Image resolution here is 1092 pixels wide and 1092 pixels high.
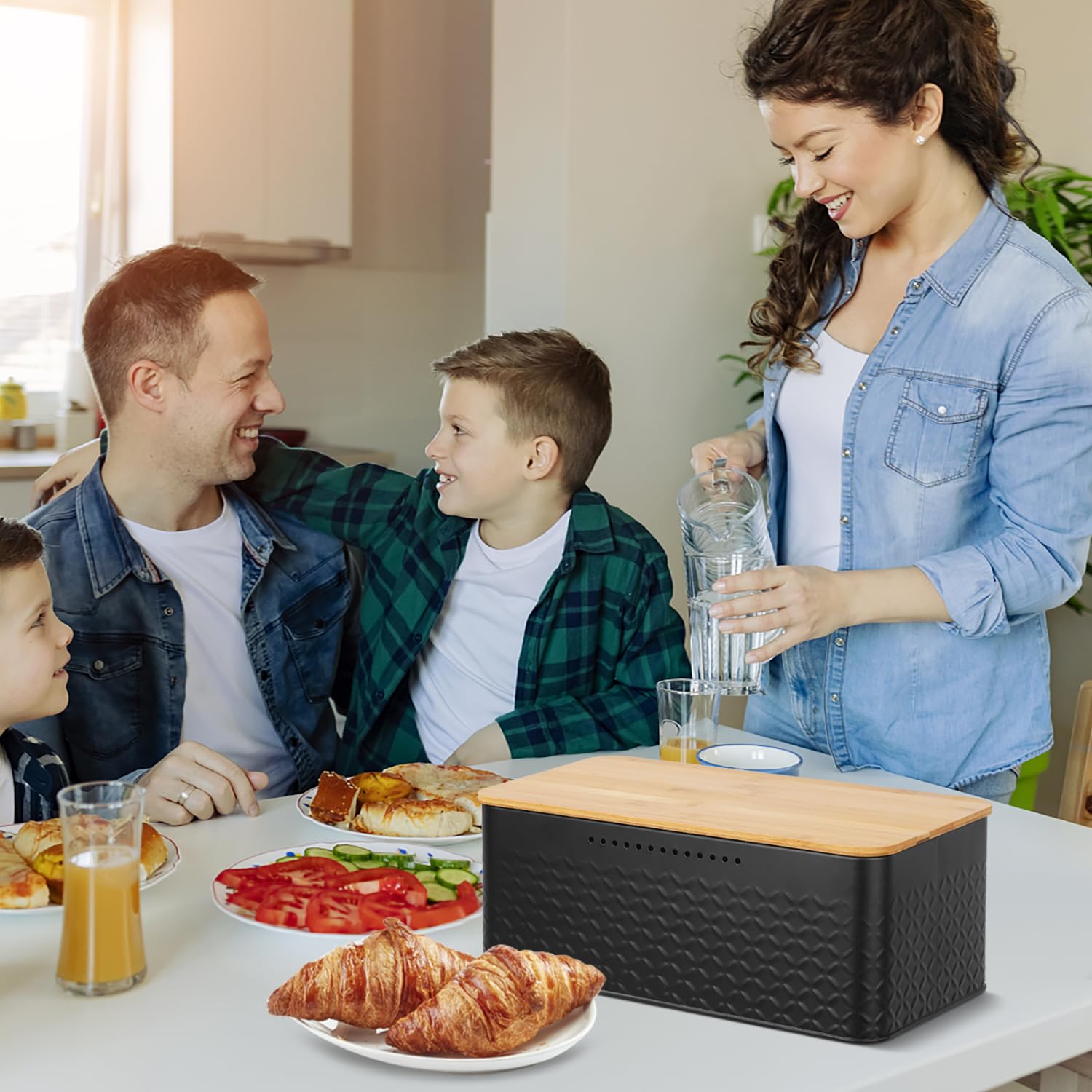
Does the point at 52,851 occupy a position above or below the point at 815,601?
below

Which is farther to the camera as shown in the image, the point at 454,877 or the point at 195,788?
the point at 195,788

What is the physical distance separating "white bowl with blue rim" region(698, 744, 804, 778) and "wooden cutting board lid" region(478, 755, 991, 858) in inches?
11.8

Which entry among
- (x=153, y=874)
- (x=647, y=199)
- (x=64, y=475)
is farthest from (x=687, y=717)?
(x=647, y=199)

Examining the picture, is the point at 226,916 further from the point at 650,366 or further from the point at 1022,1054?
the point at 650,366

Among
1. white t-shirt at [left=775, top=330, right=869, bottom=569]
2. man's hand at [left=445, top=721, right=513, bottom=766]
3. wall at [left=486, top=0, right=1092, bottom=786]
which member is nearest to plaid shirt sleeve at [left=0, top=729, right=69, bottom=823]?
man's hand at [left=445, top=721, right=513, bottom=766]

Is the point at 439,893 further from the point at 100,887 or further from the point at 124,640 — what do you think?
the point at 124,640

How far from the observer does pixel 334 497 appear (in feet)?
6.33

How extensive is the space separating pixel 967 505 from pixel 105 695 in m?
1.08

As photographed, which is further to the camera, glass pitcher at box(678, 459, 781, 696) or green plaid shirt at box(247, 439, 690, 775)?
green plaid shirt at box(247, 439, 690, 775)

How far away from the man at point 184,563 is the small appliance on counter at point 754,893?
873 millimetres

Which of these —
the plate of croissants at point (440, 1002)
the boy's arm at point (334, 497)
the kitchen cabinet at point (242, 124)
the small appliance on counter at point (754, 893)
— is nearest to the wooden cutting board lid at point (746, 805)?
the small appliance on counter at point (754, 893)

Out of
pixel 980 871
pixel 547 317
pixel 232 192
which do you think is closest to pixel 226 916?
pixel 980 871

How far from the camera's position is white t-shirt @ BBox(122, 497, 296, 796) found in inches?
69.4

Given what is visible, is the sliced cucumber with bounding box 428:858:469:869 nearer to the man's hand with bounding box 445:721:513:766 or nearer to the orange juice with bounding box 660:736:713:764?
the orange juice with bounding box 660:736:713:764
